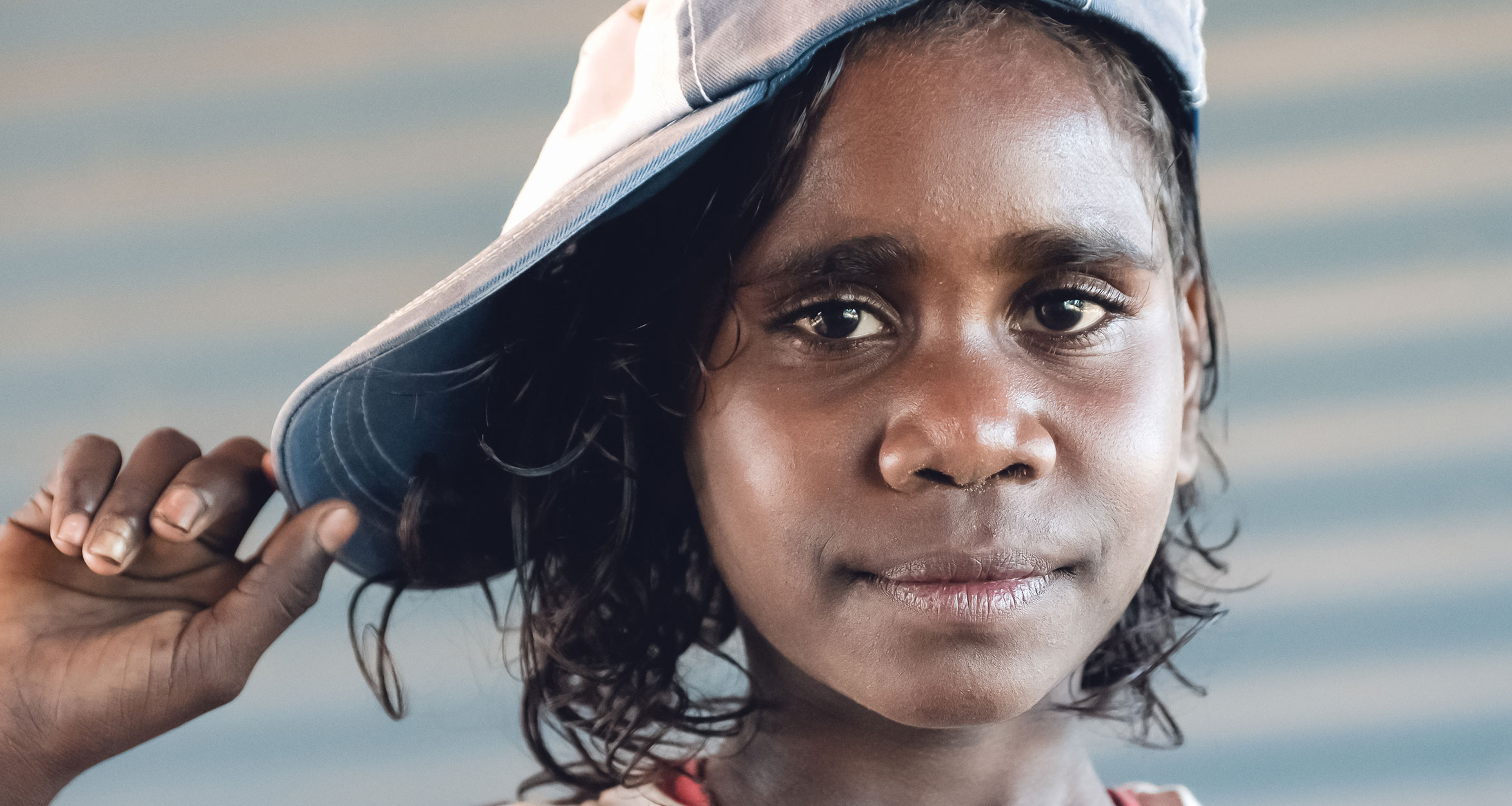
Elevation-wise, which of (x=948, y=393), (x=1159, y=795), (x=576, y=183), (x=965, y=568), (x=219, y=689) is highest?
(x=576, y=183)

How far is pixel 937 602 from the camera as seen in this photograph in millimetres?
784

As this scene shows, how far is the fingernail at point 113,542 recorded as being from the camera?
33.9 inches

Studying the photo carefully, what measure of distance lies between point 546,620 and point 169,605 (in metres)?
0.28

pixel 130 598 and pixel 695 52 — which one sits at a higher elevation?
pixel 695 52

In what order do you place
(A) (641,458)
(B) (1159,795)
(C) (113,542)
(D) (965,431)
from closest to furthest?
(D) (965,431) < (C) (113,542) < (A) (641,458) < (B) (1159,795)

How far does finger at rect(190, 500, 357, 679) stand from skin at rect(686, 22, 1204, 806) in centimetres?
30

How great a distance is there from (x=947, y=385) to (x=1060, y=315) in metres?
0.12

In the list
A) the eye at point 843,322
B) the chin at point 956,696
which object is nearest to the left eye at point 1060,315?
the eye at point 843,322

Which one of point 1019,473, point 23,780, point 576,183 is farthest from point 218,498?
point 1019,473

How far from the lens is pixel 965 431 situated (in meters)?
0.75

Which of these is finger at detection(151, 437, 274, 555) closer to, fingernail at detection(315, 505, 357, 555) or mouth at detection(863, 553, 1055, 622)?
fingernail at detection(315, 505, 357, 555)

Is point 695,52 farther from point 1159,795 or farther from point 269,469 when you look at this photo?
point 1159,795

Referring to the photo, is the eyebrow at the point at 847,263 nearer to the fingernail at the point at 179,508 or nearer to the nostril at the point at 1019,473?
the nostril at the point at 1019,473

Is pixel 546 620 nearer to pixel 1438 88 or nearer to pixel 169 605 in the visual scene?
pixel 169 605
